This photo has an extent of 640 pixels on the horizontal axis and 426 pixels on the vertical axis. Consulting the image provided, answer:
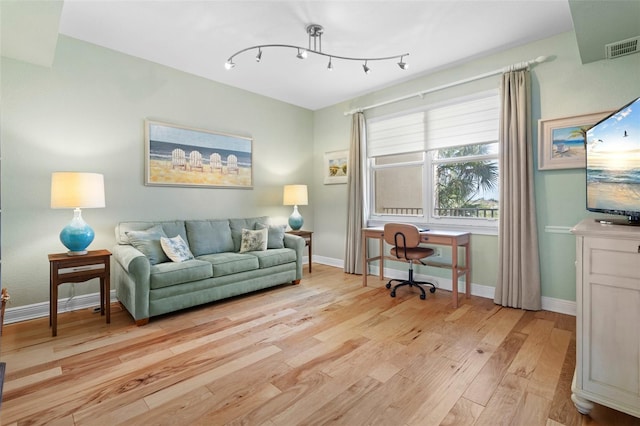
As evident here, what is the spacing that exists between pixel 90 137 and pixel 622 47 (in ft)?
16.1

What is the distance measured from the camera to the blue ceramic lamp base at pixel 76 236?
8.64ft

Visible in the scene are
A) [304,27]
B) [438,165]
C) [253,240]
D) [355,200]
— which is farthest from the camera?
[355,200]

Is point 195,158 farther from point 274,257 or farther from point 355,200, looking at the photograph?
point 355,200

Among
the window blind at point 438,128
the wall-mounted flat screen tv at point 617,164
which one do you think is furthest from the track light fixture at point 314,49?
the wall-mounted flat screen tv at point 617,164

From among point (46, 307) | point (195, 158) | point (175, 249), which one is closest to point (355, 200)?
point (195, 158)

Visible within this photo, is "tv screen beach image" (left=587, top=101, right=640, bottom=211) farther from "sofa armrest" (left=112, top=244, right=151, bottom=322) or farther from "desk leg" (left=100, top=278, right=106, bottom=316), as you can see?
"desk leg" (left=100, top=278, right=106, bottom=316)

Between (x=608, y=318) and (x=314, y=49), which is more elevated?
(x=314, y=49)

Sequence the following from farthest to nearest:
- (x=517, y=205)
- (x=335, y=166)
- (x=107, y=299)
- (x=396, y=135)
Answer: (x=335, y=166) → (x=396, y=135) → (x=517, y=205) → (x=107, y=299)

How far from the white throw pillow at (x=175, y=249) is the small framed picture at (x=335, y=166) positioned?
260cm

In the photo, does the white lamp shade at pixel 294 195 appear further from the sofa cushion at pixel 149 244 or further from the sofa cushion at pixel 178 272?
the sofa cushion at pixel 149 244

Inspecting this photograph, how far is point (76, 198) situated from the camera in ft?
8.46

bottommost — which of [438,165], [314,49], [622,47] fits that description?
[438,165]

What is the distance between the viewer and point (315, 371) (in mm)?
1946

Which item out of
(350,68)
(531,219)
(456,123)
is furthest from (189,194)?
(531,219)
